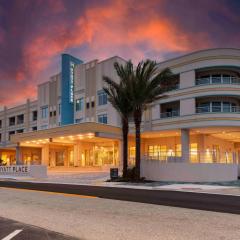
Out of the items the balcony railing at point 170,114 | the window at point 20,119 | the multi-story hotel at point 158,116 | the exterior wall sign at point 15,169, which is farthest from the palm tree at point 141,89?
the window at point 20,119

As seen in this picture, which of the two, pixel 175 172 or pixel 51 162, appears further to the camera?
pixel 51 162

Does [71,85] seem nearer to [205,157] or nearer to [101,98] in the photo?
[101,98]

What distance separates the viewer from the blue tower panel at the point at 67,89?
55.3 metres

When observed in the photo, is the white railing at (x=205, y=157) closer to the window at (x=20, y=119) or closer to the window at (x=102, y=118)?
the window at (x=102, y=118)

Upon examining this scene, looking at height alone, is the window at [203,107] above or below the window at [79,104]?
below

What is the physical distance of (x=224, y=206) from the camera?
13258mm

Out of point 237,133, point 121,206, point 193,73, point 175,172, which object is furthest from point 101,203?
point 237,133

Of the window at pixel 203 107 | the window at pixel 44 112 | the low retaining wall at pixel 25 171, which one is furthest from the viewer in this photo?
the window at pixel 44 112

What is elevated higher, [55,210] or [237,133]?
[237,133]

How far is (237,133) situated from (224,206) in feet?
105

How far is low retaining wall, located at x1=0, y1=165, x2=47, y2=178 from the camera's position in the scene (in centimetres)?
3650

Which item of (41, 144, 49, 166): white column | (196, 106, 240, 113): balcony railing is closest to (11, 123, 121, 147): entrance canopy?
(41, 144, 49, 166): white column

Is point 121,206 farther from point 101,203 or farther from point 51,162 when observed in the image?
point 51,162

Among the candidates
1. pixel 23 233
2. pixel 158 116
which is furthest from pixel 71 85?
pixel 23 233
